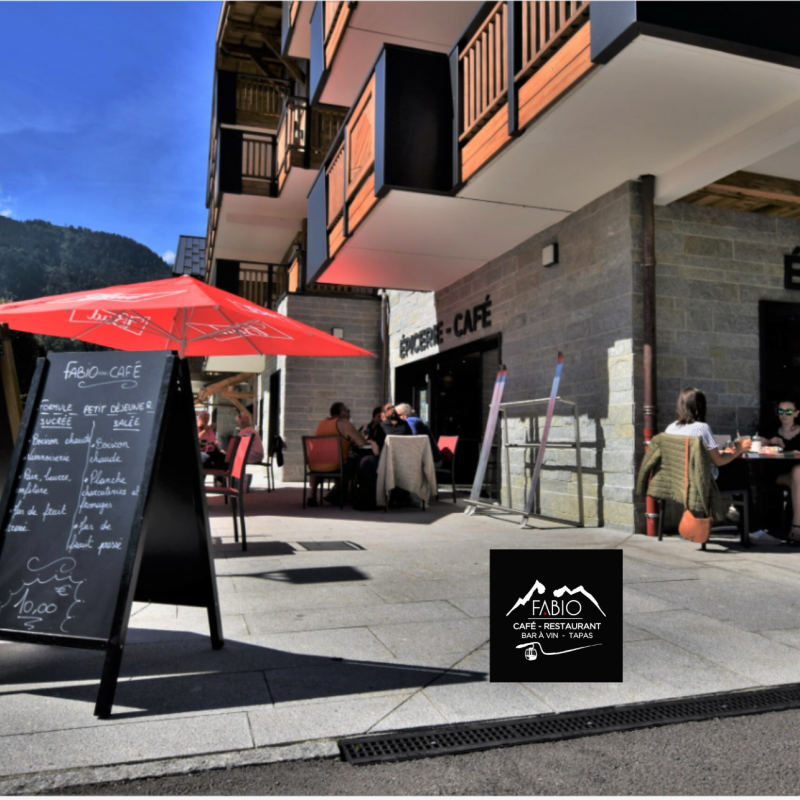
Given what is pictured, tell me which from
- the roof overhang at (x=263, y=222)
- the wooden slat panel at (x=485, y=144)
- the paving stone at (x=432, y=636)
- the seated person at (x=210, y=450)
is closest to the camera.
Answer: the paving stone at (x=432, y=636)

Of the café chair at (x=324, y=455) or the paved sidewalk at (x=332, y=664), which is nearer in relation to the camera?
the paved sidewalk at (x=332, y=664)

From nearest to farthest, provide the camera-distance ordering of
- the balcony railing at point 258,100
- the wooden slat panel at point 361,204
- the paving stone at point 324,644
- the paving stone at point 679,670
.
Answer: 1. the paving stone at point 679,670
2. the paving stone at point 324,644
3. the wooden slat panel at point 361,204
4. the balcony railing at point 258,100

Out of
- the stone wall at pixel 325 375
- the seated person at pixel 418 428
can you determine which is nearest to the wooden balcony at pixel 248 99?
the stone wall at pixel 325 375

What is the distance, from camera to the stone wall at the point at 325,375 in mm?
13480

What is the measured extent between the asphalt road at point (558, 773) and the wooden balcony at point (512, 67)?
4199 millimetres

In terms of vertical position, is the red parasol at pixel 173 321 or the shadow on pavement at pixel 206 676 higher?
the red parasol at pixel 173 321

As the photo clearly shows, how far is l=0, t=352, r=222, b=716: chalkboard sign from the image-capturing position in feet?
8.62

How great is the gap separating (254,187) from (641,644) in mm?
13317

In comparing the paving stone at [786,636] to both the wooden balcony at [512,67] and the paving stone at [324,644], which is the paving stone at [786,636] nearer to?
the paving stone at [324,644]

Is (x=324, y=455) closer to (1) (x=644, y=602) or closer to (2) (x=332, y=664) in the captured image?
(1) (x=644, y=602)

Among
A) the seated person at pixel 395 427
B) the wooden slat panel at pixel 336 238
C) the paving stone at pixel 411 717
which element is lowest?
the paving stone at pixel 411 717

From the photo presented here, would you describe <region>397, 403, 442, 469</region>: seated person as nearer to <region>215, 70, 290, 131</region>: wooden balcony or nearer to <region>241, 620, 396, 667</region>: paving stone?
<region>241, 620, 396, 667</region>: paving stone

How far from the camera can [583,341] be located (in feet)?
24.3
